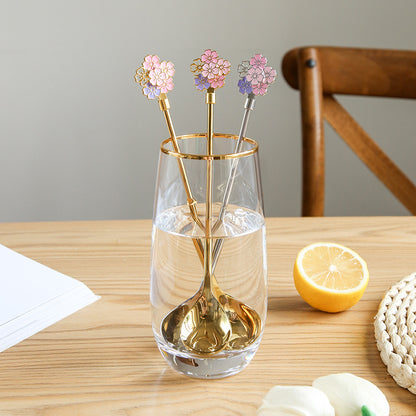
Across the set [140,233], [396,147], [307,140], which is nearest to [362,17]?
[396,147]

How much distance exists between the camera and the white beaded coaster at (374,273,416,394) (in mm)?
556

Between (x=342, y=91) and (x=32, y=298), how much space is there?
2.67ft

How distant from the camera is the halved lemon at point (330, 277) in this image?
2.21 ft

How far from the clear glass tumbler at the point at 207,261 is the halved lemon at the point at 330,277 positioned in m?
0.13

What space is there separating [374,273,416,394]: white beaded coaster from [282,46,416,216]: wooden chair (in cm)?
52

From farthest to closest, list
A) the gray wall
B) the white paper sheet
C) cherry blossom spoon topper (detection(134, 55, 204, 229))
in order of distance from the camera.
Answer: the gray wall < the white paper sheet < cherry blossom spoon topper (detection(134, 55, 204, 229))

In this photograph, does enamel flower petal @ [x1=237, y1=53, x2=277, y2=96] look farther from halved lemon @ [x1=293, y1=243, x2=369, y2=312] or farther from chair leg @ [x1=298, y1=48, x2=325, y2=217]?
chair leg @ [x1=298, y1=48, x2=325, y2=217]

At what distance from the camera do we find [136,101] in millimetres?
2094

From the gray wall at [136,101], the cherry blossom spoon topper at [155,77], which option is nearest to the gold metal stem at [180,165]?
the cherry blossom spoon topper at [155,77]

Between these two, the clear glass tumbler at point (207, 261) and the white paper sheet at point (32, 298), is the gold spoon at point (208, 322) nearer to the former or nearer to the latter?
the clear glass tumbler at point (207, 261)

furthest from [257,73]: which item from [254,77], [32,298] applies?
[32,298]

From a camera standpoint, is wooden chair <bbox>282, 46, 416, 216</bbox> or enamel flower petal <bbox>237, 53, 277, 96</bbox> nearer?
enamel flower petal <bbox>237, 53, 277, 96</bbox>

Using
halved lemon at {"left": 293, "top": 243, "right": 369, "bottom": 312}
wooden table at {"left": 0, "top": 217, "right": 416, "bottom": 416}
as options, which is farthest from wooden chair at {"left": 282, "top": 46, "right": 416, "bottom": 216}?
halved lemon at {"left": 293, "top": 243, "right": 369, "bottom": 312}

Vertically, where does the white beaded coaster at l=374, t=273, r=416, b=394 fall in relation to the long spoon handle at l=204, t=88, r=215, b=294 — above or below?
below
